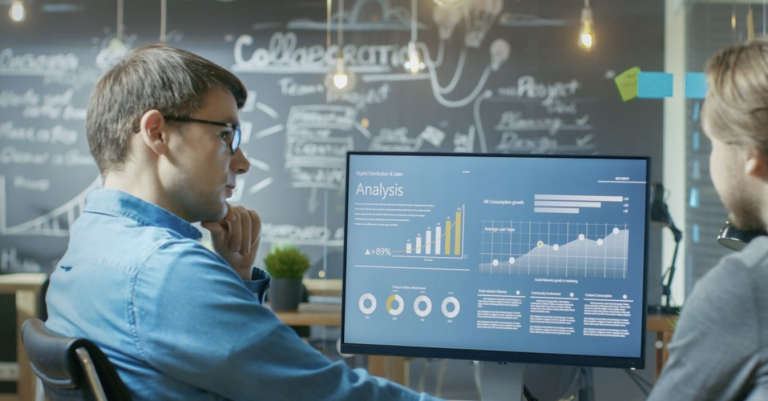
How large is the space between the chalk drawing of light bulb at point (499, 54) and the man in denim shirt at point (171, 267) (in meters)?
2.17

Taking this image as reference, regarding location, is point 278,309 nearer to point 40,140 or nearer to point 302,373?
point 40,140

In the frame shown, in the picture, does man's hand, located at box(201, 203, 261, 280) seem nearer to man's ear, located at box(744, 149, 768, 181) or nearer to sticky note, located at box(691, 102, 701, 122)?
man's ear, located at box(744, 149, 768, 181)

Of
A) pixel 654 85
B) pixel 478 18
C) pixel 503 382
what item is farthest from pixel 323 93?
pixel 503 382

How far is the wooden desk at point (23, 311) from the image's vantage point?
3834 mm

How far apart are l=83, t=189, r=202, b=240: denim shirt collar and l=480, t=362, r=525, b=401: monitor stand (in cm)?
75

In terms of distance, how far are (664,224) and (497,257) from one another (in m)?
1.88

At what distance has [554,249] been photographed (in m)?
1.68

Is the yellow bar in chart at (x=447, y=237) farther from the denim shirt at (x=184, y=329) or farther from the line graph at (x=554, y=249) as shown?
the denim shirt at (x=184, y=329)

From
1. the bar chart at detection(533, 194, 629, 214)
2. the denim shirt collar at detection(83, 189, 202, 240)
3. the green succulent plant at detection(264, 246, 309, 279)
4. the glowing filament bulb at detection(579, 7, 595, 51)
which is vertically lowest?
the green succulent plant at detection(264, 246, 309, 279)

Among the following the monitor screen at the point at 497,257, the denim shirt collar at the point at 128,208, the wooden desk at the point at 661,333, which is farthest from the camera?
the wooden desk at the point at 661,333

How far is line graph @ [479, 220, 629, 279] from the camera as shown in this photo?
1660 mm

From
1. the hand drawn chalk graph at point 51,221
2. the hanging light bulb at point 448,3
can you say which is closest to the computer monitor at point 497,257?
the hanging light bulb at point 448,3

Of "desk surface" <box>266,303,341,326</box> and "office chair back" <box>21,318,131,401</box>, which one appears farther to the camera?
"desk surface" <box>266,303,341,326</box>

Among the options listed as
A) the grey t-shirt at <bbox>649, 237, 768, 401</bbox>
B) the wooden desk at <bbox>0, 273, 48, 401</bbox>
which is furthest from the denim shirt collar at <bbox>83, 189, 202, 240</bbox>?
the wooden desk at <bbox>0, 273, 48, 401</bbox>
